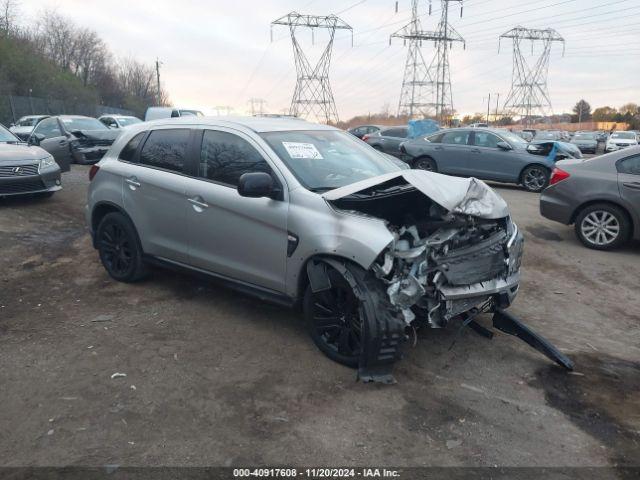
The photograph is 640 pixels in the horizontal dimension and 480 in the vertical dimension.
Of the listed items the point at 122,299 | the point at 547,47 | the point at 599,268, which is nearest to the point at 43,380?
the point at 122,299

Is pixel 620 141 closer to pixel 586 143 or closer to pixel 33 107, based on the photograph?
pixel 586 143

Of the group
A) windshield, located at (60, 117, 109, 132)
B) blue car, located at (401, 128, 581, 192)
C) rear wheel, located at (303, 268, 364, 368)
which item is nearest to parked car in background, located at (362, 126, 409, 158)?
blue car, located at (401, 128, 581, 192)

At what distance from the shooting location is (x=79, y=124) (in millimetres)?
14414

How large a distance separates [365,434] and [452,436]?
Answer: 0.51 m

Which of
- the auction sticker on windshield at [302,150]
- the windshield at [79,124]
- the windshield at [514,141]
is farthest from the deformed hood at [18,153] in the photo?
the windshield at [514,141]

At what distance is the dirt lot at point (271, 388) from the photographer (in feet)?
9.07

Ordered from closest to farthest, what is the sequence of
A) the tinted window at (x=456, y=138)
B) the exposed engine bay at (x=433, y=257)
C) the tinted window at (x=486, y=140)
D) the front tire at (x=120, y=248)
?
the exposed engine bay at (x=433, y=257) < the front tire at (x=120, y=248) < the tinted window at (x=486, y=140) < the tinted window at (x=456, y=138)

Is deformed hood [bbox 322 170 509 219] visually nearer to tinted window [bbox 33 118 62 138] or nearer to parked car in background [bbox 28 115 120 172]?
parked car in background [bbox 28 115 120 172]

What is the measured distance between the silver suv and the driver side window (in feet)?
30.2

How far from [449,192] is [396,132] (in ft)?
52.0

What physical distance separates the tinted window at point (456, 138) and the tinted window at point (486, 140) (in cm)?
31

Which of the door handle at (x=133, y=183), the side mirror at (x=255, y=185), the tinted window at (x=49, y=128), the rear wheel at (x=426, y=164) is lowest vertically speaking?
the rear wheel at (x=426, y=164)

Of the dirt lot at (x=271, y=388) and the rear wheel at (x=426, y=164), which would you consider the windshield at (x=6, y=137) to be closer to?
the dirt lot at (x=271, y=388)

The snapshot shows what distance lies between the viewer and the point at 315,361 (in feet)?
12.2
